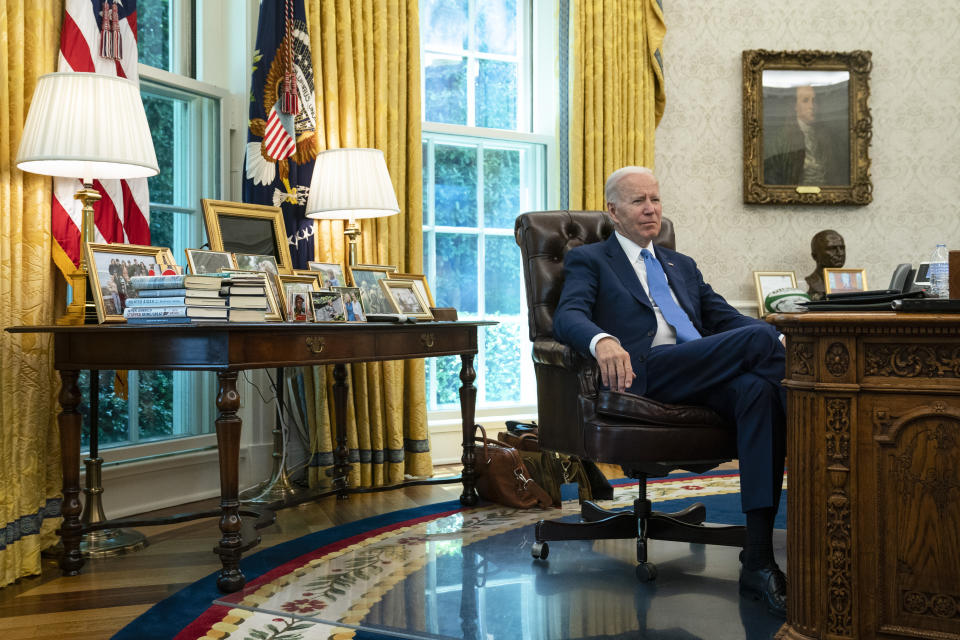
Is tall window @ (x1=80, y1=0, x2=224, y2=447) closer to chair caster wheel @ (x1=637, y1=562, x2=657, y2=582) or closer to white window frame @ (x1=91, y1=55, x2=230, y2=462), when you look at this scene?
white window frame @ (x1=91, y1=55, x2=230, y2=462)

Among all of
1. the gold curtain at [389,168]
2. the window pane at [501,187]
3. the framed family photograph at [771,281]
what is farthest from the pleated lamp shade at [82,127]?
the framed family photograph at [771,281]

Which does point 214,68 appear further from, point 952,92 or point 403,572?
point 952,92

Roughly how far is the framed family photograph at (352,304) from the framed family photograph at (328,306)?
6cm

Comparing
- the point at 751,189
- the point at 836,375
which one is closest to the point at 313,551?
the point at 836,375

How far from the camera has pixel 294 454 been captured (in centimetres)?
376

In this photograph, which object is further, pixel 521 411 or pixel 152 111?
pixel 521 411

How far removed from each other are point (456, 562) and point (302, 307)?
1.01 meters

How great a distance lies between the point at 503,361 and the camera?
4.73m

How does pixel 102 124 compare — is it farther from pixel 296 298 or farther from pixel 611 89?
pixel 611 89

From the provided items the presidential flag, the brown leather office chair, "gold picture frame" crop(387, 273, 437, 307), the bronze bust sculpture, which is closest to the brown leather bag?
the brown leather office chair

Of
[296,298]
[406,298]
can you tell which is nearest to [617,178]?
[406,298]

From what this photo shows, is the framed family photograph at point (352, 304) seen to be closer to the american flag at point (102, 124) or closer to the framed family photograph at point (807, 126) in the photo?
the american flag at point (102, 124)

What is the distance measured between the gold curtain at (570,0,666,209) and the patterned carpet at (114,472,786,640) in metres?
2.11

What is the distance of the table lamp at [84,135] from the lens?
2379 millimetres
